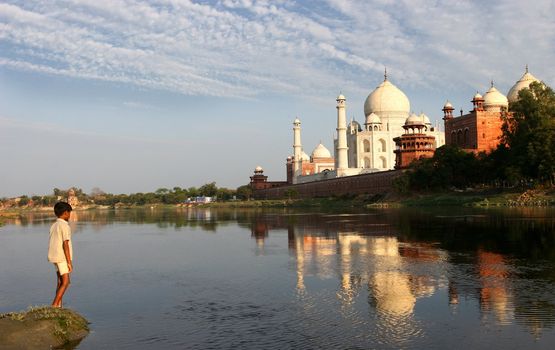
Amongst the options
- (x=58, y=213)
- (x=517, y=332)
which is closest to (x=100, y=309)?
(x=58, y=213)

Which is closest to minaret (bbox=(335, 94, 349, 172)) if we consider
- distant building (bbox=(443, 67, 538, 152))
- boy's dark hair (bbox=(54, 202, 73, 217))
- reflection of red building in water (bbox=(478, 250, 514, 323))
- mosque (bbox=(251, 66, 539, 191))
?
mosque (bbox=(251, 66, 539, 191))

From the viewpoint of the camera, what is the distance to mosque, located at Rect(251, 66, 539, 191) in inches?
2682

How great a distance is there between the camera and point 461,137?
7138 centimetres

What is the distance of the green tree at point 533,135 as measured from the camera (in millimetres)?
47219

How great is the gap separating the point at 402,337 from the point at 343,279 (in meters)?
4.80

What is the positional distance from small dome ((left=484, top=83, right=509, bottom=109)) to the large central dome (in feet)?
51.4

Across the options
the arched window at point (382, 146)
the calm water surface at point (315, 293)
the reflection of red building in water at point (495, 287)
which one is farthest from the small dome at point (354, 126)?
the reflection of red building in water at point (495, 287)

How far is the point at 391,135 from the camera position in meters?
85.2

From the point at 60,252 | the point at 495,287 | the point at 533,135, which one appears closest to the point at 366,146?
the point at 533,135

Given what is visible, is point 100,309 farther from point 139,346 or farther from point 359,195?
point 359,195

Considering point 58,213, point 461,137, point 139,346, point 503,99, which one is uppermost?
point 503,99

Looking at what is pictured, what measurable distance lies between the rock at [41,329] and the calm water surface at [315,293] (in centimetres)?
31

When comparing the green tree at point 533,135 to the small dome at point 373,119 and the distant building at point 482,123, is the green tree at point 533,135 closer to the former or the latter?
the distant building at point 482,123

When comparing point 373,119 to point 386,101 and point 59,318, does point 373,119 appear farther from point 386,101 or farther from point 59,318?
point 59,318
